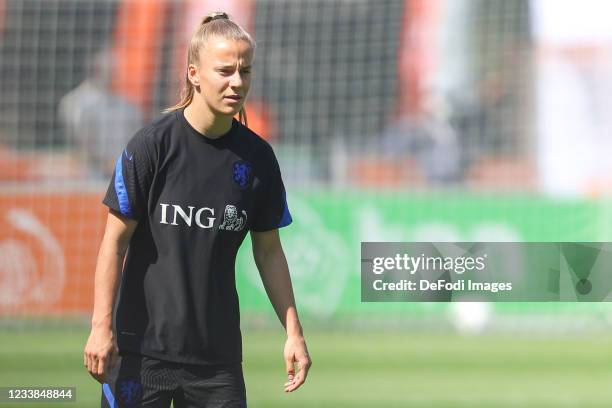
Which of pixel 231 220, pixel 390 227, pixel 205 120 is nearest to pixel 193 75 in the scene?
pixel 205 120

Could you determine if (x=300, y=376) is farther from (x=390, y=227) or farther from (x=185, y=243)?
(x=390, y=227)

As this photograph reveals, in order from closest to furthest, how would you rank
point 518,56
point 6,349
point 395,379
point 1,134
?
point 395,379, point 6,349, point 1,134, point 518,56

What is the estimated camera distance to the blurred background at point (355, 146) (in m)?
12.2

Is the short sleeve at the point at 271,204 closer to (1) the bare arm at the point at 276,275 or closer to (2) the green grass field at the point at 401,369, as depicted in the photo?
(1) the bare arm at the point at 276,275

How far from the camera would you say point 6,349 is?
10.7m

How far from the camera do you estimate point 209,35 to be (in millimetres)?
3549

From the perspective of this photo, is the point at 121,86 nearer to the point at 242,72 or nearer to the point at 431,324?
the point at 431,324

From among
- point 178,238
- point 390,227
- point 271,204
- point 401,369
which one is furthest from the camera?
point 390,227

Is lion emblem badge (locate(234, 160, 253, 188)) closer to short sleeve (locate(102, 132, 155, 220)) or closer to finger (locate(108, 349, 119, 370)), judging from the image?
short sleeve (locate(102, 132, 155, 220))

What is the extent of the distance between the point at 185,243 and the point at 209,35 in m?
0.59

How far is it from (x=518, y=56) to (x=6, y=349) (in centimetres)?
710

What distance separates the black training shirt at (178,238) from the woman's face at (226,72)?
0.15 metres

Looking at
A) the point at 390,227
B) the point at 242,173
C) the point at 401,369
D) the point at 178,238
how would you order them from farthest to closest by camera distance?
the point at 390,227 < the point at 401,369 < the point at 242,173 < the point at 178,238

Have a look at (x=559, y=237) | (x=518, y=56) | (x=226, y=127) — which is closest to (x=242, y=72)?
(x=226, y=127)
